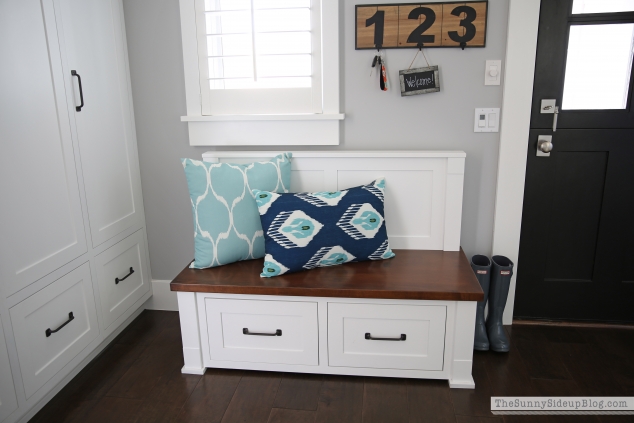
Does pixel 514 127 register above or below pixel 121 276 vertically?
above

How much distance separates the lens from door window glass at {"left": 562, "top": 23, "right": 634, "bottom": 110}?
2025 mm

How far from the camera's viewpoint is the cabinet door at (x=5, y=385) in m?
1.51

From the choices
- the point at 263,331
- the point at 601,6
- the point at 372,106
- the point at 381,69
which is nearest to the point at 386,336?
the point at 263,331

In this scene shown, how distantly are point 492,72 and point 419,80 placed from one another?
0.33 metres

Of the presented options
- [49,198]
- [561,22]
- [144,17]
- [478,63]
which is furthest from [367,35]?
[49,198]

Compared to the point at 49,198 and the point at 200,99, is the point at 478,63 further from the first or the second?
the point at 49,198

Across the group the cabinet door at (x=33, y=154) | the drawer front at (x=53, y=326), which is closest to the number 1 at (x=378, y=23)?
the cabinet door at (x=33, y=154)

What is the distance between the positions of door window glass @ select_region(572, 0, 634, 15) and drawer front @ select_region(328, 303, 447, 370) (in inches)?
57.2

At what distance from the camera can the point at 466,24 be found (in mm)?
2033

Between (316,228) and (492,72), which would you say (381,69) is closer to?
(492,72)

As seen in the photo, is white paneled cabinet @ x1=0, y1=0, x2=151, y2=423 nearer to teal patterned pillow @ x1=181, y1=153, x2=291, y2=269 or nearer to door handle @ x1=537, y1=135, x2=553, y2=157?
teal patterned pillow @ x1=181, y1=153, x2=291, y2=269

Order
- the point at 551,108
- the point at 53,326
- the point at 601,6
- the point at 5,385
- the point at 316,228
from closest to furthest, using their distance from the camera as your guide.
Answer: the point at 5,385 < the point at 53,326 < the point at 316,228 < the point at 601,6 < the point at 551,108

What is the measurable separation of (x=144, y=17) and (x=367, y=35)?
108cm

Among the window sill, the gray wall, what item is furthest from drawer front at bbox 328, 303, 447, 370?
the window sill
